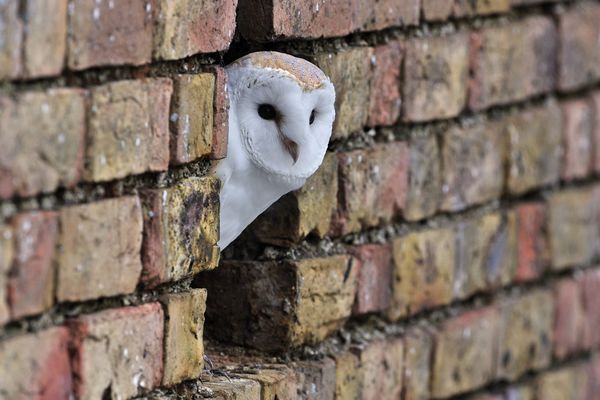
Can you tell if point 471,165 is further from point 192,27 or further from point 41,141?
point 41,141

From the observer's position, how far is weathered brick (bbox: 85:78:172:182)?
1135 mm

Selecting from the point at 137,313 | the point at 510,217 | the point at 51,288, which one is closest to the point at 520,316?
the point at 510,217

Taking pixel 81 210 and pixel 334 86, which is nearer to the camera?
pixel 81 210

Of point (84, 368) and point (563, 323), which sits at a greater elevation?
point (84, 368)

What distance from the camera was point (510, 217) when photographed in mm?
1855

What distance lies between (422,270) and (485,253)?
0.15 m

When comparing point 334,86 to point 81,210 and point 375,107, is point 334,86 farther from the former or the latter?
point 81,210

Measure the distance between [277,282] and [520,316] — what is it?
0.55 metres

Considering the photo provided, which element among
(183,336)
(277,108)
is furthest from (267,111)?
(183,336)

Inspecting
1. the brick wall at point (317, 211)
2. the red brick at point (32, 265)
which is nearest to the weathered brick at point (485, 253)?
the brick wall at point (317, 211)

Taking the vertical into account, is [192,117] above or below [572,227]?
above

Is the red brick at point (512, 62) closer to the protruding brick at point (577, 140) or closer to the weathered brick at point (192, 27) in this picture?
the protruding brick at point (577, 140)

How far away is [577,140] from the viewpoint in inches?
80.0

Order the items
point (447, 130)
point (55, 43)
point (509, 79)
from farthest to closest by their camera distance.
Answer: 1. point (509, 79)
2. point (447, 130)
3. point (55, 43)
